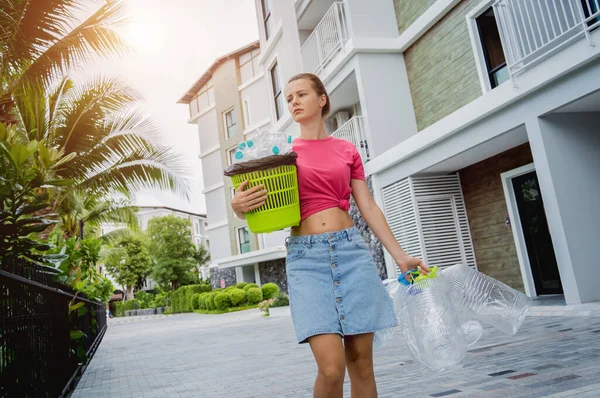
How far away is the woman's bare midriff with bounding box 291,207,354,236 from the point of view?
2346 mm

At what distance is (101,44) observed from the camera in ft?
28.0

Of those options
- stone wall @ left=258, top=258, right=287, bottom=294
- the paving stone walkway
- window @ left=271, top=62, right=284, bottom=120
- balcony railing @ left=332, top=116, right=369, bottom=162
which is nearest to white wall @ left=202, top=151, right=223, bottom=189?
stone wall @ left=258, top=258, right=287, bottom=294

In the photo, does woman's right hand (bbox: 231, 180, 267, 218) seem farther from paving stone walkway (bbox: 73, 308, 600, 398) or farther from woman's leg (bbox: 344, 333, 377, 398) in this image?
paving stone walkway (bbox: 73, 308, 600, 398)

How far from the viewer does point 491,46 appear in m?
10.4

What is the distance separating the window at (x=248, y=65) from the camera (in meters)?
33.1

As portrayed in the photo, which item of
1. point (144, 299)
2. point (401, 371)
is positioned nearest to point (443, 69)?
point (401, 371)

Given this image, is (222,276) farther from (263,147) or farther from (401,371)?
(263,147)

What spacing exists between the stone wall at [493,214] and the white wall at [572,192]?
1.90m

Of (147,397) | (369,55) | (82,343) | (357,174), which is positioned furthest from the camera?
(369,55)

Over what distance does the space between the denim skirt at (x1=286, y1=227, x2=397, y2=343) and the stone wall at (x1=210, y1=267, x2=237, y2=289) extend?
31.9 metres

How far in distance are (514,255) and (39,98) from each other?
9.67 meters

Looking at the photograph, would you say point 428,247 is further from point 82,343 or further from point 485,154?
point 82,343

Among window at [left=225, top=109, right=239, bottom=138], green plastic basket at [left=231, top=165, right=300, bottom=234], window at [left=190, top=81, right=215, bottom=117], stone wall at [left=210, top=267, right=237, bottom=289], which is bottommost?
green plastic basket at [left=231, top=165, right=300, bottom=234]

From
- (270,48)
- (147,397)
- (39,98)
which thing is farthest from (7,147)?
(270,48)
